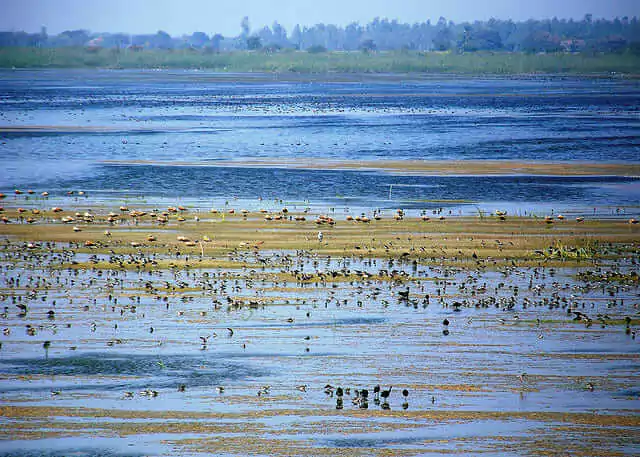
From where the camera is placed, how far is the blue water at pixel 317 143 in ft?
123

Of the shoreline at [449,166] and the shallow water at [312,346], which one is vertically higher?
the shoreline at [449,166]

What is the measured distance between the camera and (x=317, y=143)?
5903 centimetres

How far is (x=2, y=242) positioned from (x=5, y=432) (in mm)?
14183

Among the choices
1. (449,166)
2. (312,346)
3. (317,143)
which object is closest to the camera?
(312,346)

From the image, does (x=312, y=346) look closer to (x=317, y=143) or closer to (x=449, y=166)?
(x=449, y=166)

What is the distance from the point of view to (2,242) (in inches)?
1051

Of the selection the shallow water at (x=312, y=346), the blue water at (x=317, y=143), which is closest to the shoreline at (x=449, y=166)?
the blue water at (x=317, y=143)

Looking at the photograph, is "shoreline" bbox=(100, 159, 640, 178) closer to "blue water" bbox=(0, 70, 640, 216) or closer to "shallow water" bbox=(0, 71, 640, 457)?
"blue water" bbox=(0, 70, 640, 216)

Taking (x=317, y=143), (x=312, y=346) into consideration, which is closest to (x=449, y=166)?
(x=317, y=143)

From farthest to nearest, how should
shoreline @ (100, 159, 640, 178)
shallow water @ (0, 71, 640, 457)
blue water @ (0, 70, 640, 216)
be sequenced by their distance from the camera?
1. shoreline @ (100, 159, 640, 178)
2. blue water @ (0, 70, 640, 216)
3. shallow water @ (0, 71, 640, 457)

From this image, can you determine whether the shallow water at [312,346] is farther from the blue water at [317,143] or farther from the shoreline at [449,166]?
the shoreline at [449,166]

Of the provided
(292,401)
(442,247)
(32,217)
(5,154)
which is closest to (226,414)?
(292,401)

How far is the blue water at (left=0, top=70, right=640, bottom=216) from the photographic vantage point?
37562 mm

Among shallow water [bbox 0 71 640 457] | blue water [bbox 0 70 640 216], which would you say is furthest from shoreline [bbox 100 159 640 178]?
shallow water [bbox 0 71 640 457]
